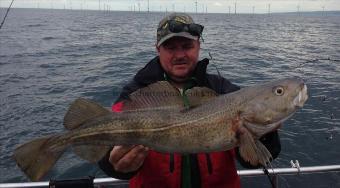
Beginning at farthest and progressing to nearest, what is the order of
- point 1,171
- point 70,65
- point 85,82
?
point 70,65 < point 85,82 < point 1,171

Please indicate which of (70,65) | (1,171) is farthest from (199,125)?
(70,65)

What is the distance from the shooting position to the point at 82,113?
363 cm

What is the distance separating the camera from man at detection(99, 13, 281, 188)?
4305mm

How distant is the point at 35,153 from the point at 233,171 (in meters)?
2.35

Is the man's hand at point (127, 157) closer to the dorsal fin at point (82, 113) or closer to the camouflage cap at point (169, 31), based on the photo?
the dorsal fin at point (82, 113)

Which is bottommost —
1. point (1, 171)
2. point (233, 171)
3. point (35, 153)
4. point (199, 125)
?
point (1, 171)

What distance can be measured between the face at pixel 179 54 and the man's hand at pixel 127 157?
133 cm

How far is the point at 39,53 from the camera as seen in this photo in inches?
1163

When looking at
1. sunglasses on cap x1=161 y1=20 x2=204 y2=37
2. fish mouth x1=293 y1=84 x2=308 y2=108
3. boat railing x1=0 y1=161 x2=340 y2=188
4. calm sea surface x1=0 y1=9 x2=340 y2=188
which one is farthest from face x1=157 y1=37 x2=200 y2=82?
calm sea surface x1=0 y1=9 x2=340 y2=188

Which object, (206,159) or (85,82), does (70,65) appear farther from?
(206,159)

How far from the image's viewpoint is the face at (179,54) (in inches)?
180

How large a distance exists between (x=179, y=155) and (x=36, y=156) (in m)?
1.64

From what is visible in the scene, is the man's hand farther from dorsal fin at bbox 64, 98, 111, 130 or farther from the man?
dorsal fin at bbox 64, 98, 111, 130

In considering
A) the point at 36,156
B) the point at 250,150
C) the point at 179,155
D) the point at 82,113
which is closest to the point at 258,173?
the point at 179,155
